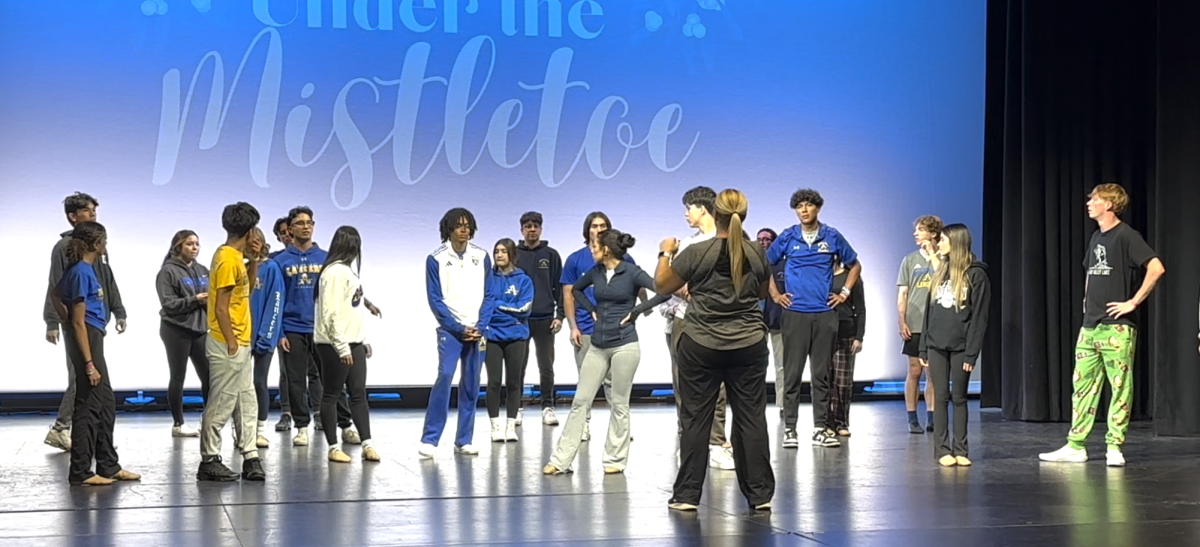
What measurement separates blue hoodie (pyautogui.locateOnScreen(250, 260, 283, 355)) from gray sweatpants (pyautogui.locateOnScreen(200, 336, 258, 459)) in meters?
1.05

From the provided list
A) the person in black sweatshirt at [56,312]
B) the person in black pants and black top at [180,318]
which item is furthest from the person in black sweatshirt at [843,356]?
the person in black sweatshirt at [56,312]

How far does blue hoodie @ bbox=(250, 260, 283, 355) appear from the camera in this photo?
302 inches

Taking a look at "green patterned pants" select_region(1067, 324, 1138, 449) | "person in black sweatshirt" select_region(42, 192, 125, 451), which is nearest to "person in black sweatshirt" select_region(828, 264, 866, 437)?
"green patterned pants" select_region(1067, 324, 1138, 449)

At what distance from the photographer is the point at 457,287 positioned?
7.67m

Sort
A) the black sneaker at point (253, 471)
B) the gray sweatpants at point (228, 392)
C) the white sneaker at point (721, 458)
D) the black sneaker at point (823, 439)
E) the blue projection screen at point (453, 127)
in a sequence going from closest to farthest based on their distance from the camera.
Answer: the gray sweatpants at point (228, 392), the black sneaker at point (253, 471), the white sneaker at point (721, 458), the black sneaker at point (823, 439), the blue projection screen at point (453, 127)

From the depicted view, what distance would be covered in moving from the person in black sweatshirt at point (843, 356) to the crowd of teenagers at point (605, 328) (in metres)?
0.01

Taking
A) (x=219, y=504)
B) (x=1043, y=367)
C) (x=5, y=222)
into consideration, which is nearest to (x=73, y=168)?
(x=5, y=222)

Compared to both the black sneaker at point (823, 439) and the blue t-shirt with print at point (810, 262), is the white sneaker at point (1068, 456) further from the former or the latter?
the blue t-shirt with print at point (810, 262)

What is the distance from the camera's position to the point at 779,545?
4.91 m

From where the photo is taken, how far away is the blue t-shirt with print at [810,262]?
8.21 meters

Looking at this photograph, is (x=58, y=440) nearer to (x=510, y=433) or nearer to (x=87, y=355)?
(x=87, y=355)

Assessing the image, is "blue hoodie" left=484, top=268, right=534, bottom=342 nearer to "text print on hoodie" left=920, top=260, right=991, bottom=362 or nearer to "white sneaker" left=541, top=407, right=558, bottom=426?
"white sneaker" left=541, top=407, right=558, bottom=426

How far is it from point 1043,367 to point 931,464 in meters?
3.17

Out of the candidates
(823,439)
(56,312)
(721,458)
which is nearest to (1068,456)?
(823,439)
